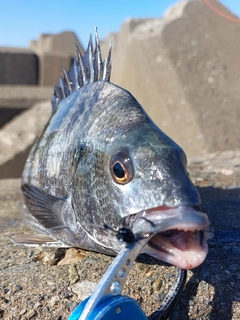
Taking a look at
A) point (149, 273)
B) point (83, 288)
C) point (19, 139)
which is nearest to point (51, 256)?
point (83, 288)

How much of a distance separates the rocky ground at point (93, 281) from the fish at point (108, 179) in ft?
0.26

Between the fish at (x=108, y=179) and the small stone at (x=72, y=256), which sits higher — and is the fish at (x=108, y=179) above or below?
above

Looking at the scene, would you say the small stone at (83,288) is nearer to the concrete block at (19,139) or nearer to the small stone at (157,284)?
the small stone at (157,284)

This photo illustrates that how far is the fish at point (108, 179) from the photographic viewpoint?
3.88 ft

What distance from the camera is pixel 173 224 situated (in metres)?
1.12

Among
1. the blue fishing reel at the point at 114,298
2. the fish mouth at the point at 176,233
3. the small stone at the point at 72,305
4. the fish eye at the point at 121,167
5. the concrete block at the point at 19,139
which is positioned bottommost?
the concrete block at the point at 19,139

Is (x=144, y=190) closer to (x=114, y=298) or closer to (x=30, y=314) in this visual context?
(x=114, y=298)

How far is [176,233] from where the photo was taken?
1195mm

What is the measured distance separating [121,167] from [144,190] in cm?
13

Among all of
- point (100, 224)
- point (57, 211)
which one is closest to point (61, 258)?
point (57, 211)

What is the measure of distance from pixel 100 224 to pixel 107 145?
0.92 feet

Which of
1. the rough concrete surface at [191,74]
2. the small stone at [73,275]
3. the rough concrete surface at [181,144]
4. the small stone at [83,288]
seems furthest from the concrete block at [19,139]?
the small stone at [83,288]

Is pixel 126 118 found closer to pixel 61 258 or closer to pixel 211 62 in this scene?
pixel 61 258

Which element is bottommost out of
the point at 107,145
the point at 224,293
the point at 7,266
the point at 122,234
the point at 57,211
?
the point at 7,266
